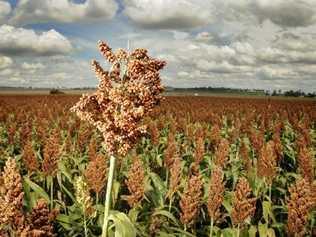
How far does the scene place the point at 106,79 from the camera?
8.54 ft

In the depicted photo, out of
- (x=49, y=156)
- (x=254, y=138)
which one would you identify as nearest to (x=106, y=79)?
(x=49, y=156)

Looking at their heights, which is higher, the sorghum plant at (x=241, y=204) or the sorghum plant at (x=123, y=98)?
the sorghum plant at (x=123, y=98)

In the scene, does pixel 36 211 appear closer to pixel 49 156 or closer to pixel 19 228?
pixel 19 228

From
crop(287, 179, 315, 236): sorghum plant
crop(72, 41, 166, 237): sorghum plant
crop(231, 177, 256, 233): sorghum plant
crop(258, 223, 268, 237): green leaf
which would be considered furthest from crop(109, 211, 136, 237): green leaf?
crop(258, 223, 268, 237): green leaf

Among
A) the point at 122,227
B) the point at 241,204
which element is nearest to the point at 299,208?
the point at 241,204

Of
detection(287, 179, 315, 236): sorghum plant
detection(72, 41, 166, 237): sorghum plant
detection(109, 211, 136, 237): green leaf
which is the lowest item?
detection(287, 179, 315, 236): sorghum plant

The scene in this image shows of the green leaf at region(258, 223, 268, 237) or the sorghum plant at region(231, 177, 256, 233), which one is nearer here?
the sorghum plant at region(231, 177, 256, 233)

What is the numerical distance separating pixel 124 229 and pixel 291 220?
2.56 meters

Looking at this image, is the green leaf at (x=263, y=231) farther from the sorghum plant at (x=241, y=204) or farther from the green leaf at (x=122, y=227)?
the green leaf at (x=122, y=227)

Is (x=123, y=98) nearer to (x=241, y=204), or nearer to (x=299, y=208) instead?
(x=241, y=204)

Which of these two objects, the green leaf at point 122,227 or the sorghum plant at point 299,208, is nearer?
the green leaf at point 122,227

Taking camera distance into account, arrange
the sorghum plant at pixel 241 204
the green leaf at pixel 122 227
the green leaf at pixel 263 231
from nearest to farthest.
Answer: the green leaf at pixel 122 227
the sorghum plant at pixel 241 204
the green leaf at pixel 263 231

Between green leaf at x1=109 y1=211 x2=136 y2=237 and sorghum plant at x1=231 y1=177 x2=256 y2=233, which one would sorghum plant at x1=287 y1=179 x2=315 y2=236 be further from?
green leaf at x1=109 y1=211 x2=136 y2=237

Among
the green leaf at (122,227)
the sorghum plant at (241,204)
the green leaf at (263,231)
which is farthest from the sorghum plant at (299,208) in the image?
the green leaf at (122,227)
